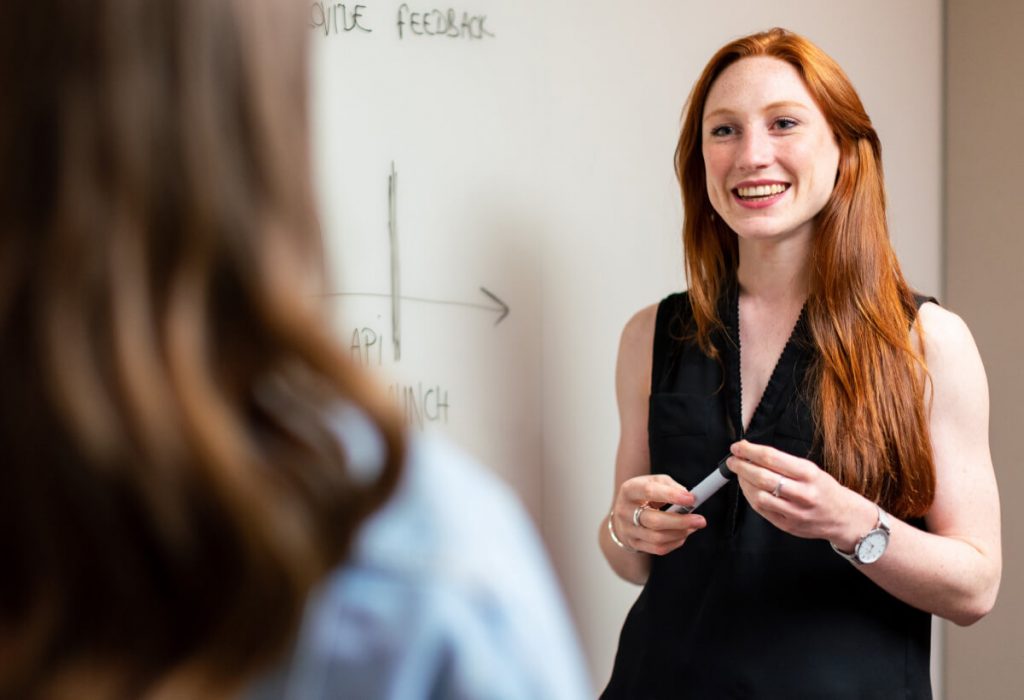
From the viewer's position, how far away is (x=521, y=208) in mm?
1632

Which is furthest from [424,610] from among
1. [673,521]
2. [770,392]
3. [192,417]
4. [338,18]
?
[338,18]

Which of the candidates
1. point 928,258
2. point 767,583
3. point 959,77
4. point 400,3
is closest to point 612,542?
point 767,583

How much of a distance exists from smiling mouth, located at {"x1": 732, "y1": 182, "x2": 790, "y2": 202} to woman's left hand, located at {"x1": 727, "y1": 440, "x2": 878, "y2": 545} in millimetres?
370

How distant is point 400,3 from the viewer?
1.48m

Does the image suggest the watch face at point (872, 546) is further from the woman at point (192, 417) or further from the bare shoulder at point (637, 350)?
the woman at point (192, 417)

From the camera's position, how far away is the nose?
1.39 metres

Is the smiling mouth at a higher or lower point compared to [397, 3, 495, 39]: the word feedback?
lower

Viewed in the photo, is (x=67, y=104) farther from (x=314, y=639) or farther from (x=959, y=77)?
(x=959, y=77)

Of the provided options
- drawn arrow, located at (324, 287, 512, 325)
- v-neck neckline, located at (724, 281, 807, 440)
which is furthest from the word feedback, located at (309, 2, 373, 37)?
v-neck neckline, located at (724, 281, 807, 440)

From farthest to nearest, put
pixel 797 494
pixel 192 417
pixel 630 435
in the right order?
pixel 630 435
pixel 797 494
pixel 192 417

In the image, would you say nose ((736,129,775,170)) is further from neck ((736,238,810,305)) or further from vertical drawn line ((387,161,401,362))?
vertical drawn line ((387,161,401,362))

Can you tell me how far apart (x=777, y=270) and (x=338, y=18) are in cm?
70

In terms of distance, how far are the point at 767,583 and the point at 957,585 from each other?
23 cm

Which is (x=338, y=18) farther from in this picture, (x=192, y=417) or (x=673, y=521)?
(x=192, y=417)
